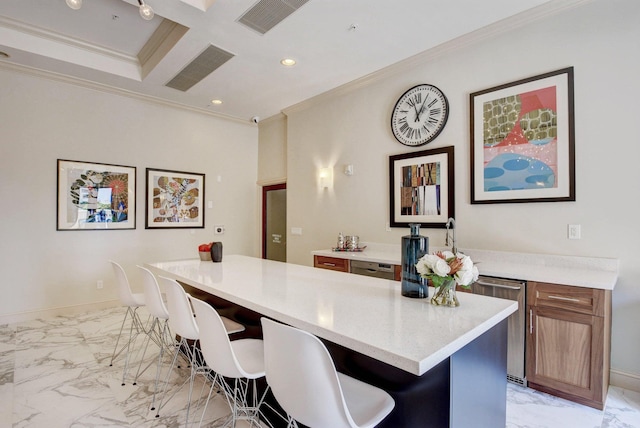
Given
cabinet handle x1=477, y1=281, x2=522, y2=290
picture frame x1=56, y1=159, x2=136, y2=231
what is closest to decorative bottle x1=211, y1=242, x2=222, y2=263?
cabinet handle x1=477, y1=281, x2=522, y2=290

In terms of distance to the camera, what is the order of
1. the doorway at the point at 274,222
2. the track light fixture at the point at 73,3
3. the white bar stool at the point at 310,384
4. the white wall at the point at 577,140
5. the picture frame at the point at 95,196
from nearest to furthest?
the white bar stool at the point at 310,384
the track light fixture at the point at 73,3
the white wall at the point at 577,140
the picture frame at the point at 95,196
the doorway at the point at 274,222

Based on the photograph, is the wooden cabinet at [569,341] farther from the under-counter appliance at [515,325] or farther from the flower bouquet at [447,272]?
the flower bouquet at [447,272]

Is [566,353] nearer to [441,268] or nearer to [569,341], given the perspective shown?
[569,341]

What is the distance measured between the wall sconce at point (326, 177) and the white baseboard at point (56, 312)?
11.0ft

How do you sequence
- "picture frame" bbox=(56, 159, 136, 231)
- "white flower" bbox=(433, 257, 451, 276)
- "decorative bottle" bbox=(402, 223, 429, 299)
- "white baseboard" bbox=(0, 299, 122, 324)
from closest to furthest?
"white flower" bbox=(433, 257, 451, 276) < "decorative bottle" bbox=(402, 223, 429, 299) < "white baseboard" bbox=(0, 299, 122, 324) < "picture frame" bbox=(56, 159, 136, 231)

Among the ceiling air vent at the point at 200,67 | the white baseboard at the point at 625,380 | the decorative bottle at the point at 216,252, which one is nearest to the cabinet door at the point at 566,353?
the white baseboard at the point at 625,380

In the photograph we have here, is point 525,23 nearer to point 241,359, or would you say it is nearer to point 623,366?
point 623,366

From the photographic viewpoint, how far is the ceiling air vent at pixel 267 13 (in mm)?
2678

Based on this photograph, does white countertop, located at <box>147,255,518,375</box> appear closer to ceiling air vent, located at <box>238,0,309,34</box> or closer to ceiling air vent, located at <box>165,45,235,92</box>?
ceiling air vent, located at <box>238,0,309,34</box>

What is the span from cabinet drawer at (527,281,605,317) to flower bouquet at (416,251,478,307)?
1222 millimetres

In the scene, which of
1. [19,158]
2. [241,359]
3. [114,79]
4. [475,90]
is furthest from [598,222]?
[19,158]

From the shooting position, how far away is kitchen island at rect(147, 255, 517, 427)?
44.4 inches

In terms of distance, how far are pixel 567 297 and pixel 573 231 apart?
0.68m

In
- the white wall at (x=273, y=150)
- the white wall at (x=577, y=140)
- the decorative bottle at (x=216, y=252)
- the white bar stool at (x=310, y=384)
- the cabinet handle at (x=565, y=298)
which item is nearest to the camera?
the white bar stool at (x=310, y=384)
